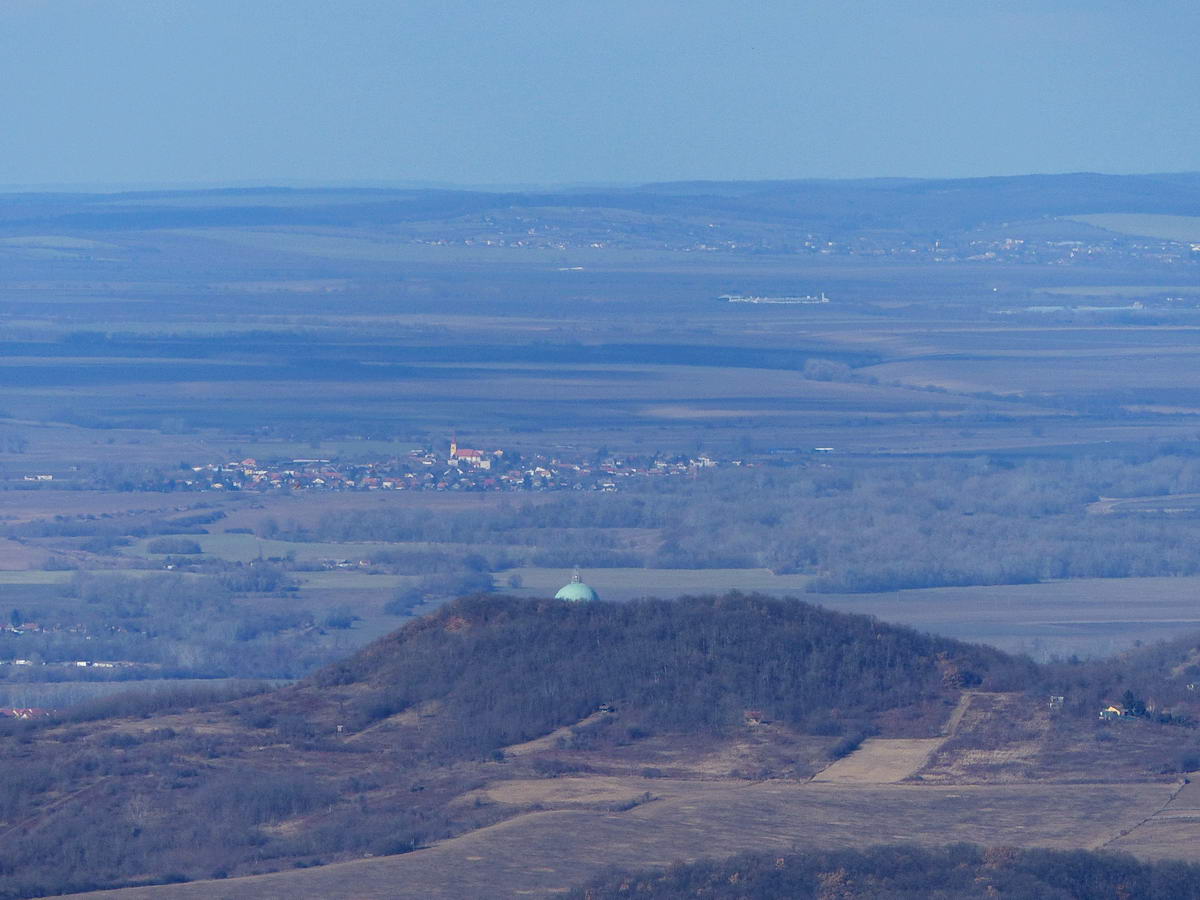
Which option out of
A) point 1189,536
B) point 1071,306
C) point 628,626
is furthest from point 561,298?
point 628,626

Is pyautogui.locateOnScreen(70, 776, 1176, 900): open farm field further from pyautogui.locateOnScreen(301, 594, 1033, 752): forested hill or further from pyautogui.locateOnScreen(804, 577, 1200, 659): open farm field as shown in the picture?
pyautogui.locateOnScreen(804, 577, 1200, 659): open farm field

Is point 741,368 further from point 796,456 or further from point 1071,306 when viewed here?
point 1071,306

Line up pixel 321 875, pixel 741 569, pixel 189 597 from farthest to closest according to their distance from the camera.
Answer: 1. pixel 741 569
2. pixel 189 597
3. pixel 321 875

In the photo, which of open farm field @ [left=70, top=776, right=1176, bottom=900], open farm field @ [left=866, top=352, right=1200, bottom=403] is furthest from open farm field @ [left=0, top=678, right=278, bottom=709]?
open farm field @ [left=866, top=352, right=1200, bottom=403]

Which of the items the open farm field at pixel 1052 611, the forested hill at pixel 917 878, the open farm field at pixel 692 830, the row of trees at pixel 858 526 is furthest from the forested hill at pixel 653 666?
the row of trees at pixel 858 526

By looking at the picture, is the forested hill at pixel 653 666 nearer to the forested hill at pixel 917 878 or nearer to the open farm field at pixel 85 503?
the forested hill at pixel 917 878

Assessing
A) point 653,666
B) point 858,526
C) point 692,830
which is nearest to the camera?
point 692,830

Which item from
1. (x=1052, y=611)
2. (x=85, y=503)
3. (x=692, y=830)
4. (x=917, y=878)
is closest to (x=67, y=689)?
(x=692, y=830)

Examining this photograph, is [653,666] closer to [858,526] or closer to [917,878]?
[917,878]
